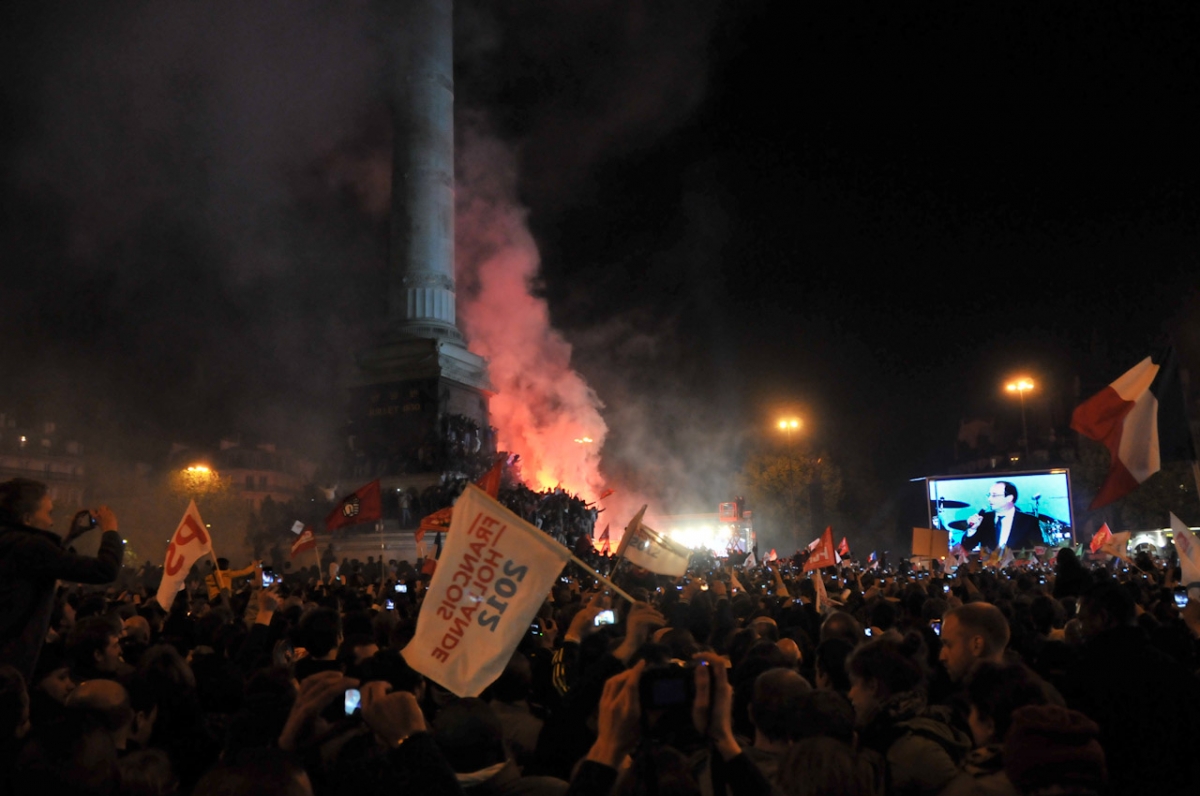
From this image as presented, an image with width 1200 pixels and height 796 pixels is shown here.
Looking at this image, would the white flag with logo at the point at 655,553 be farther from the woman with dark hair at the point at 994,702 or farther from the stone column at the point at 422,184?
the stone column at the point at 422,184

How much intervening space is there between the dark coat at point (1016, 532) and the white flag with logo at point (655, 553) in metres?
30.6

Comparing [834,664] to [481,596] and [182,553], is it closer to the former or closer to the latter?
[481,596]

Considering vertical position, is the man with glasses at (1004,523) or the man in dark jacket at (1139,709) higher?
the man with glasses at (1004,523)

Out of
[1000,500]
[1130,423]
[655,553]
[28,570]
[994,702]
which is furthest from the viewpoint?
[1000,500]

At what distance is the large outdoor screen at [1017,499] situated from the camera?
39375mm

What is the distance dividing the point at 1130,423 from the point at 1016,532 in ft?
108

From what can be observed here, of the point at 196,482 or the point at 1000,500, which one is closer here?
the point at 1000,500

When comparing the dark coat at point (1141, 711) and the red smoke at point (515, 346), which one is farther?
the red smoke at point (515, 346)

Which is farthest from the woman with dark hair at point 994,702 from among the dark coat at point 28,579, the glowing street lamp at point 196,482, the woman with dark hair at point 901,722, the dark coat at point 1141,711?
the glowing street lamp at point 196,482

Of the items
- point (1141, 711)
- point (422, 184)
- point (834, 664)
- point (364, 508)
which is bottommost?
point (1141, 711)

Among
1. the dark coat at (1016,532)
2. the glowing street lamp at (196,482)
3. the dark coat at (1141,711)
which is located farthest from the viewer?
the glowing street lamp at (196,482)

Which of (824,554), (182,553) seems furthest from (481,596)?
A: (824,554)

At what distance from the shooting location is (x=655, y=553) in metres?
11.3

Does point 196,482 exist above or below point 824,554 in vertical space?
above
